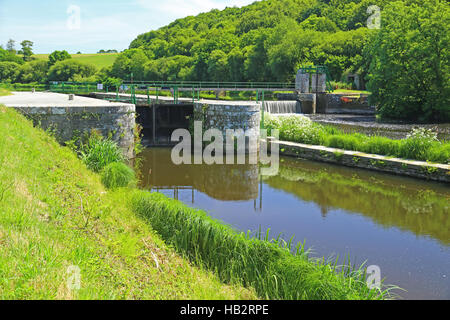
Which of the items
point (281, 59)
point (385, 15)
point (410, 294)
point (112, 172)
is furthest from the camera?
point (281, 59)

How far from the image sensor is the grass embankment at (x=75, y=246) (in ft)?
12.4

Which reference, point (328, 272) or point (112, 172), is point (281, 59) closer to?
point (112, 172)

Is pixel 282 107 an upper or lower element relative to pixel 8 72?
lower

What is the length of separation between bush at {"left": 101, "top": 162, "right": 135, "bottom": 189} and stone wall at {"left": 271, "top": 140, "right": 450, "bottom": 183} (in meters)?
6.91

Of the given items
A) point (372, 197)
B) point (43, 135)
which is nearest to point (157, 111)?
point (43, 135)

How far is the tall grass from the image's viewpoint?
482 cm

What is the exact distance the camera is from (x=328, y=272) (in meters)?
5.02

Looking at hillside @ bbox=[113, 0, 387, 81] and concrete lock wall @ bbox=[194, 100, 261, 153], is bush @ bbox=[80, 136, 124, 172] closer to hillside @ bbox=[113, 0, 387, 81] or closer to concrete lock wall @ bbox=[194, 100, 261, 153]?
concrete lock wall @ bbox=[194, 100, 261, 153]
